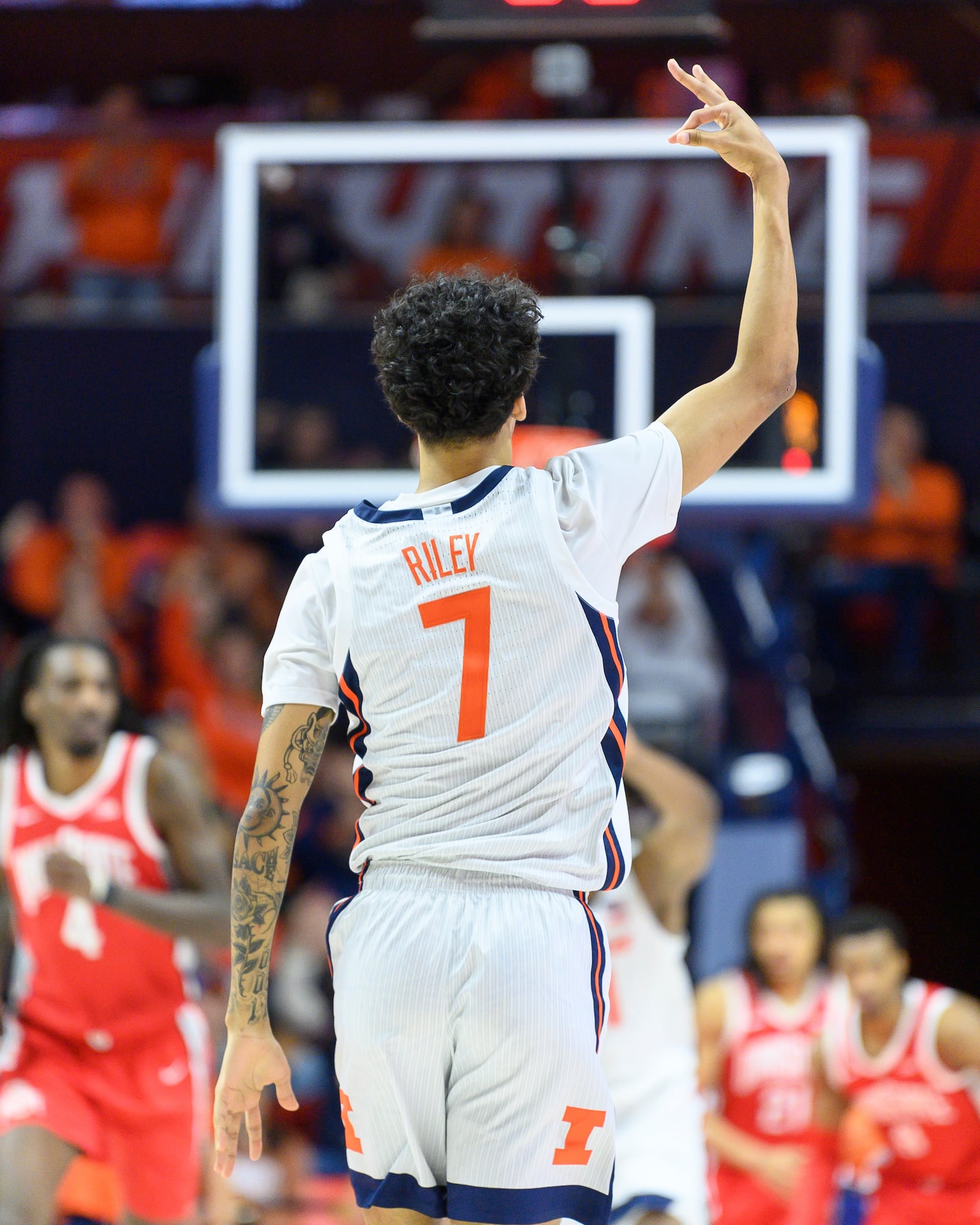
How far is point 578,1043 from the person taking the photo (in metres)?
2.44

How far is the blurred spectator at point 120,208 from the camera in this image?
35.3 feet

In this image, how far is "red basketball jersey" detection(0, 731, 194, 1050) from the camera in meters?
4.44

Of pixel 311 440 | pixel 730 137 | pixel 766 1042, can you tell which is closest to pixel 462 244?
pixel 311 440

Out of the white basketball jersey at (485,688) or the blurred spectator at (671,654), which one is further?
the blurred spectator at (671,654)

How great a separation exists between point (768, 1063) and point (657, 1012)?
188 centimetres

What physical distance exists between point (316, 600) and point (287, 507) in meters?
4.04

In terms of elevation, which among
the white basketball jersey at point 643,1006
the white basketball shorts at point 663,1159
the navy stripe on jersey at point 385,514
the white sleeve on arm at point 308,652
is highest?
the navy stripe on jersey at point 385,514

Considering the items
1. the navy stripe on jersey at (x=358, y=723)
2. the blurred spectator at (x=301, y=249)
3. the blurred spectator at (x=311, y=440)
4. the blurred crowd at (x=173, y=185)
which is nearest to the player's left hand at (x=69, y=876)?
the navy stripe on jersey at (x=358, y=723)

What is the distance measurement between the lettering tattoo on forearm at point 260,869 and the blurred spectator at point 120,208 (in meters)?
8.87

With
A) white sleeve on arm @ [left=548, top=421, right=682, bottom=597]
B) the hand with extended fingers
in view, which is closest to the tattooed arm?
white sleeve on arm @ [left=548, top=421, right=682, bottom=597]

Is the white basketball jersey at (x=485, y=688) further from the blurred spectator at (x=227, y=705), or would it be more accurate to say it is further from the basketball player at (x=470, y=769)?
the blurred spectator at (x=227, y=705)

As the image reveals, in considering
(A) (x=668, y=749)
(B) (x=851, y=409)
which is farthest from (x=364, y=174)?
(B) (x=851, y=409)

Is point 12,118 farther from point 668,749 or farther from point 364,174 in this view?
point 668,749

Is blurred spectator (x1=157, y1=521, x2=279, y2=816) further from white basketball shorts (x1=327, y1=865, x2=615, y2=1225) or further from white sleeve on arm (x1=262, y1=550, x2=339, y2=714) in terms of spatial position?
white basketball shorts (x1=327, y1=865, x2=615, y2=1225)
